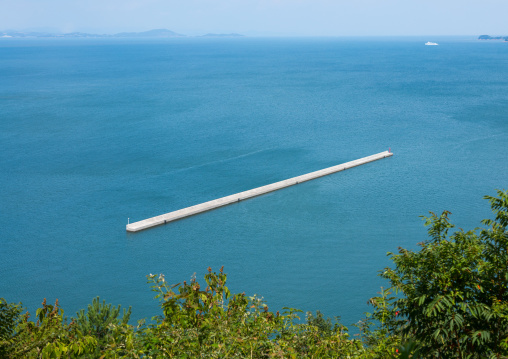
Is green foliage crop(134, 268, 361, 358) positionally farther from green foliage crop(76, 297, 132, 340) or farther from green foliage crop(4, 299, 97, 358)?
green foliage crop(76, 297, 132, 340)

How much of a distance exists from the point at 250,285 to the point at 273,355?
2195 centimetres

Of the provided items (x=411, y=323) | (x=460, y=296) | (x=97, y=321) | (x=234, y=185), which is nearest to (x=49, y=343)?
(x=411, y=323)

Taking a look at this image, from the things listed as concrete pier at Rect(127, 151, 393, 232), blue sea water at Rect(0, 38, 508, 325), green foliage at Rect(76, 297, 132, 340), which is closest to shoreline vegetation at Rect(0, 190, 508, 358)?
green foliage at Rect(76, 297, 132, 340)

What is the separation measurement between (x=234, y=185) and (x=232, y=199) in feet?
10.0

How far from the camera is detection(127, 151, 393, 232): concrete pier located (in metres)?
35.7

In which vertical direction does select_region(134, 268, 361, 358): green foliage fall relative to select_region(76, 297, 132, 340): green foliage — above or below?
below

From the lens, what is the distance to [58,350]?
706cm

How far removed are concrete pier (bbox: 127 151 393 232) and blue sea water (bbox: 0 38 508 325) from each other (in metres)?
0.82

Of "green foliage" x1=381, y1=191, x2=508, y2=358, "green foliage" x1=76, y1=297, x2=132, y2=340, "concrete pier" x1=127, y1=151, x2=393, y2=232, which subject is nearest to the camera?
"green foliage" x1=381, y1=191, x2=508, y2=358

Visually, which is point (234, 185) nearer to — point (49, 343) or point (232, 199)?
point (232, 199)

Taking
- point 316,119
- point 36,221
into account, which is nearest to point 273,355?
point 36,221

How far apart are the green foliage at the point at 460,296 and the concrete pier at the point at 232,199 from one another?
28.2 metres

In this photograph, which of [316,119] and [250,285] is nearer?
[250,285]

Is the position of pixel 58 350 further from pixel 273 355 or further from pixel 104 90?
pixel 104 90
